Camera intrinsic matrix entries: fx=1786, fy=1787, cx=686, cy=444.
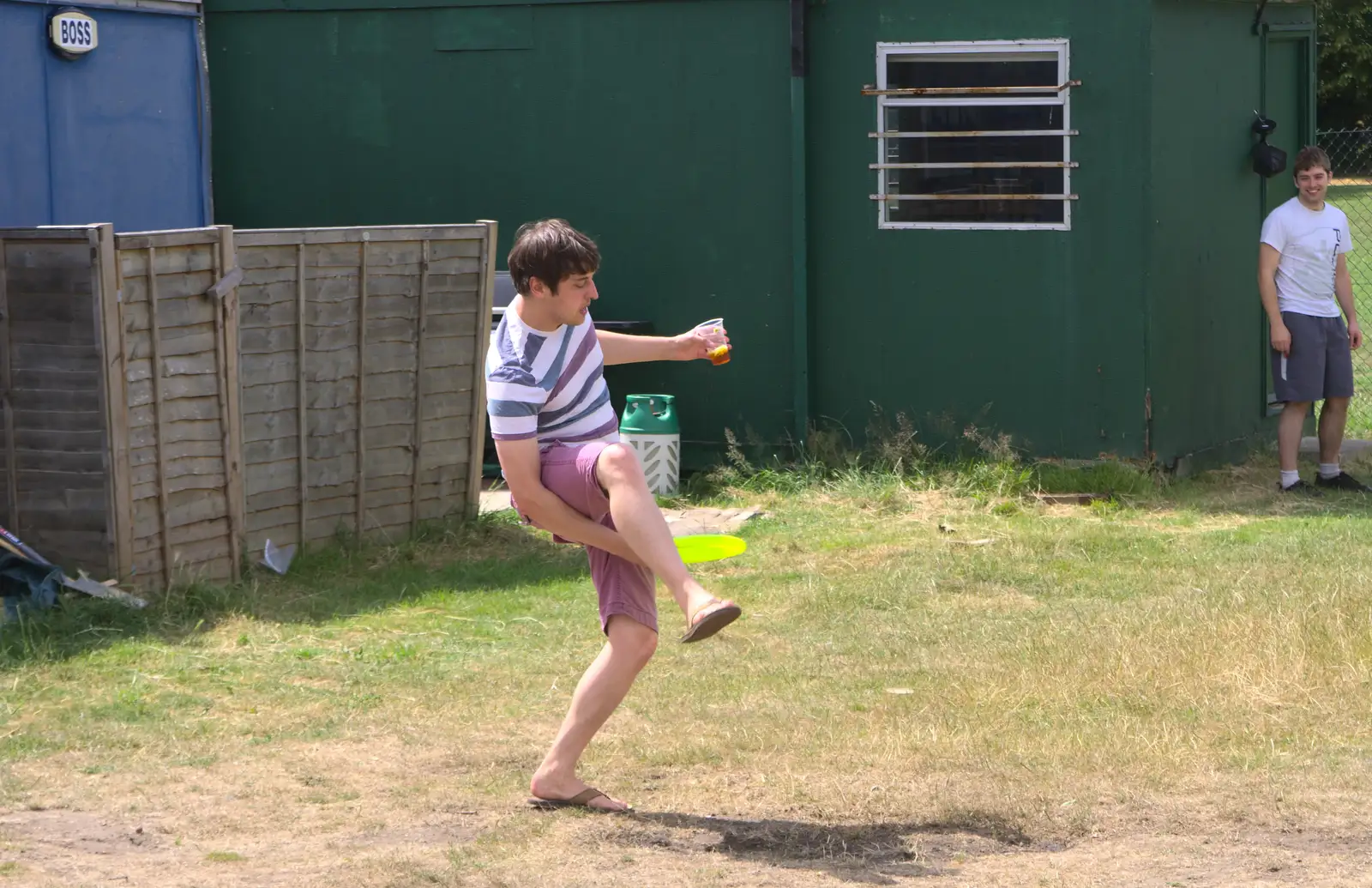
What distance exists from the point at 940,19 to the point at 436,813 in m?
6.69

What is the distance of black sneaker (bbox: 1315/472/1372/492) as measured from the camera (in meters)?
10.5

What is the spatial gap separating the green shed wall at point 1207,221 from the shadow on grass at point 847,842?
594 centimetres

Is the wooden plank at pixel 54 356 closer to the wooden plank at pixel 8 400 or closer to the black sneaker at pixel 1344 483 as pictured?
the wooden plank at pixel 8 400

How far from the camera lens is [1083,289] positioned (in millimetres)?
10430

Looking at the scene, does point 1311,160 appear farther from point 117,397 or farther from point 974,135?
point 117,397

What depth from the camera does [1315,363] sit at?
10445 millimetres

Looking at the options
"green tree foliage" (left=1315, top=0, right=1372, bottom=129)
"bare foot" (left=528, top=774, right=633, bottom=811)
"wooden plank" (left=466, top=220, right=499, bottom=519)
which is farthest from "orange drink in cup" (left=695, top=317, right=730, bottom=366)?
"green tree foliage" (left=1315, top=0, right=1372, bottom=129)

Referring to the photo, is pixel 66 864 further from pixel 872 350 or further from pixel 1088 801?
pixel 872 350

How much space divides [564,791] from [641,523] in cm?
95

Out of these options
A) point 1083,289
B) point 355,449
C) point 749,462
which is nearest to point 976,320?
point 1083,289

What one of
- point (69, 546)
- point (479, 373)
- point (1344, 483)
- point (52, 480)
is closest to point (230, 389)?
point (52, 480)

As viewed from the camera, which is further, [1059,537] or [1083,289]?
[1083,289]

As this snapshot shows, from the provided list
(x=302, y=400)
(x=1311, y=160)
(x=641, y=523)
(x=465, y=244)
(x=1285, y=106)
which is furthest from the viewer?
(x=1285, y=106)

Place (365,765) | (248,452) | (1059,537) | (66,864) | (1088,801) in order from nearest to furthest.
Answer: (66,864)
(1088,801)
(365,765)
(248,452)
(1059,537)
